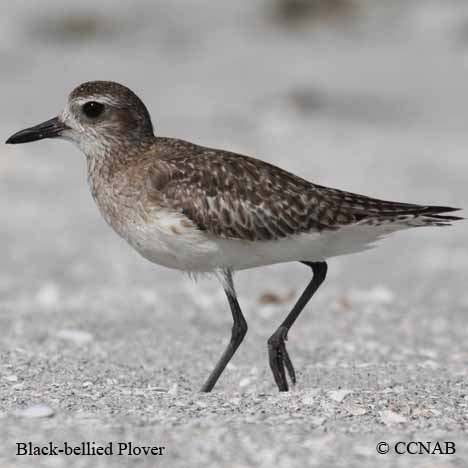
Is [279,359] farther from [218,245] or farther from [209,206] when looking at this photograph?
[209,206]

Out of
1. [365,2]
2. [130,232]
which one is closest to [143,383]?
[130,232]

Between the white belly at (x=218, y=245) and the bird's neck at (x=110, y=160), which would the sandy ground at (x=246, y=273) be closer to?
the white belly at (x=218, y=245)

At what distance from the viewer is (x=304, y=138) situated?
573 inches

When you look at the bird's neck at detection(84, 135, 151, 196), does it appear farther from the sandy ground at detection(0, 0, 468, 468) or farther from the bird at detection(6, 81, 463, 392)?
the sandy ground at detection(0, 0, 468, 468)

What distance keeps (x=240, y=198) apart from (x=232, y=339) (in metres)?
0.80

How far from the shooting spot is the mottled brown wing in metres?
5.54

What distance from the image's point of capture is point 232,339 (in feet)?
19.3

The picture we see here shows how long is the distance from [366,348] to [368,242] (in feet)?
4.99

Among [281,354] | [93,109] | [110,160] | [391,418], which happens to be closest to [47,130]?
[93,109]

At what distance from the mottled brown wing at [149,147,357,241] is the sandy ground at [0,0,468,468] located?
879mm

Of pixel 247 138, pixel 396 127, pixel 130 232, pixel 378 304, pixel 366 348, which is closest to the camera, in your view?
pixel 130 232

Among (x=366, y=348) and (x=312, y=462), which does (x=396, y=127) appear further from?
(x=312, y=462)

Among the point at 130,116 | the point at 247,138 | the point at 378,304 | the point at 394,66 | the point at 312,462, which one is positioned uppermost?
the point at 394,66

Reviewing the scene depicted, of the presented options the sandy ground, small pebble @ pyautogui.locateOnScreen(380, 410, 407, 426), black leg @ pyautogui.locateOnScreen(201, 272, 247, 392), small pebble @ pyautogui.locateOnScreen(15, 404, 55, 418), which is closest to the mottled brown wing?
black leg @ pyautogui.locateOnScreen(201, 272, 247, 392)
